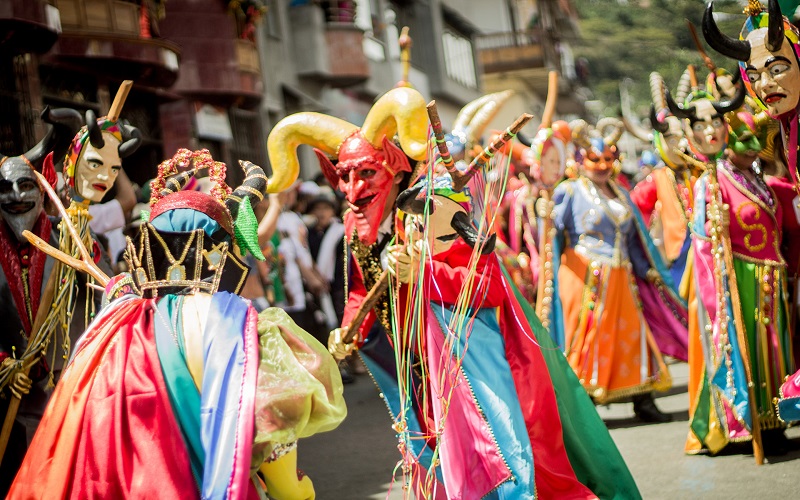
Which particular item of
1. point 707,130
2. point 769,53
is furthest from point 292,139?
point 707,130

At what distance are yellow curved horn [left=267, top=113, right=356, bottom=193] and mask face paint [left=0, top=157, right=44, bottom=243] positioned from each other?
1352 mm

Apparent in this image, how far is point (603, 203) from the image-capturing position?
8812mm

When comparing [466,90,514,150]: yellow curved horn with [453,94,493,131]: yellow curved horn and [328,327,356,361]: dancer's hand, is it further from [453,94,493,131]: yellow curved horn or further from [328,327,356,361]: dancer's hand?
[328,327,356,361]: dancer's hand

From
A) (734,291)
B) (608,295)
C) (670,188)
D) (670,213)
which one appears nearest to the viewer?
(734,291)

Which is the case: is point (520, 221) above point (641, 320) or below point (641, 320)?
above

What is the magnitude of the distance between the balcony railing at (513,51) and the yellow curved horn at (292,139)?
114ft

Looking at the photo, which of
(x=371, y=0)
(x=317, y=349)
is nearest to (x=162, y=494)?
(x=317, y=349)

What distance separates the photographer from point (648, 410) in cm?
862

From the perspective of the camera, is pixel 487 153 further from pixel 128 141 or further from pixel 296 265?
pixel 296 265

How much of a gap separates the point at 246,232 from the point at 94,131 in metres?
2.25

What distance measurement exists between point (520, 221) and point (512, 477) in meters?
5.11

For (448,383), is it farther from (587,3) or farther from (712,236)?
(587,3)

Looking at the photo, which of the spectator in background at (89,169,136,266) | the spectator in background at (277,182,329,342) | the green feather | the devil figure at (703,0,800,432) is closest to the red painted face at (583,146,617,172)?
the devil figure at (703,0,800,432)

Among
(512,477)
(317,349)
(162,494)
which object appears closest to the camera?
(162,494)
